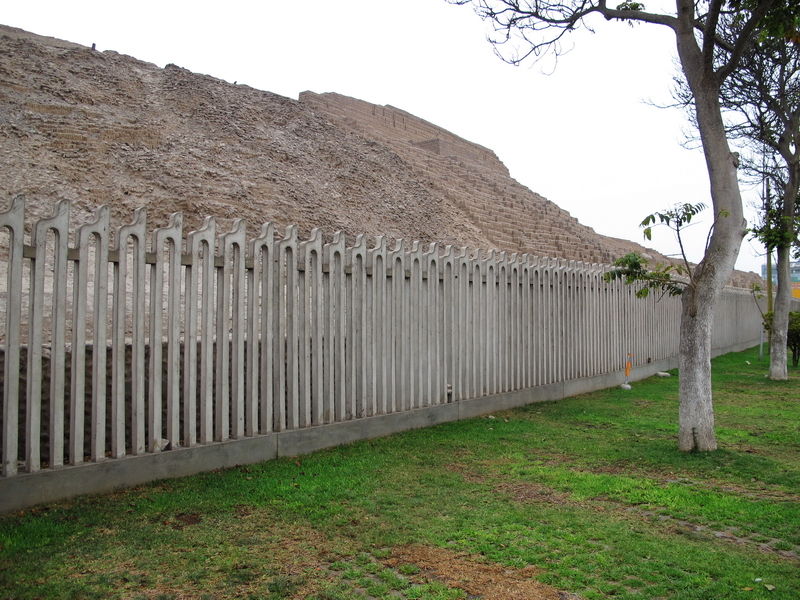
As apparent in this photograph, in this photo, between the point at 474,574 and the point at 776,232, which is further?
the point at 776,232

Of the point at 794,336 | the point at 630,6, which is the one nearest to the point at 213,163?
the point at 630,6

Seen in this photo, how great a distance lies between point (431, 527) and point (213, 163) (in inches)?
460

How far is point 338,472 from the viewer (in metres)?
5.21

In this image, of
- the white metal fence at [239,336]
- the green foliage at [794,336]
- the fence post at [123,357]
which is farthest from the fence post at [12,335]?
the green foliage at [794,336]

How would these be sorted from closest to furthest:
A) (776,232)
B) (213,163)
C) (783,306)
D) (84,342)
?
(84,342), (776,232), (783,306), (213,163)

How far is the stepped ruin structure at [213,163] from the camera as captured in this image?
11305mm

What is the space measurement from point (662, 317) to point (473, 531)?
11.8m

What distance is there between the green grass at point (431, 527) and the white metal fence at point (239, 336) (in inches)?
20.6

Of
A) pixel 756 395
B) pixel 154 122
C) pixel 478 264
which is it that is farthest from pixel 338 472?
pixel 154 122

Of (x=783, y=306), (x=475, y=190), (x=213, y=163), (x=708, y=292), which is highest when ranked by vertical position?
(x=475, y=190)

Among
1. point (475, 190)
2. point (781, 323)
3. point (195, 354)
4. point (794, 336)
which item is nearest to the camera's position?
→ point (195, 354)

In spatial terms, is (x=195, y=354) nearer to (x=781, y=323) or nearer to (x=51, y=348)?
(x=51, y=348)

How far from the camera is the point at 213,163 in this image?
549 inches

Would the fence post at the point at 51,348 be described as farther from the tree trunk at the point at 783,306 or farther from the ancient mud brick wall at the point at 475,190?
the ancient mud brick wall at the point at 475,190
